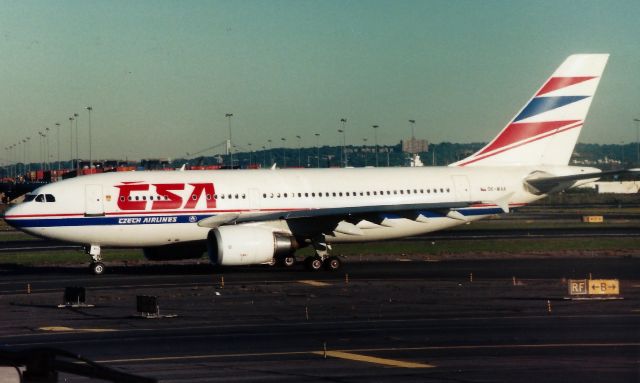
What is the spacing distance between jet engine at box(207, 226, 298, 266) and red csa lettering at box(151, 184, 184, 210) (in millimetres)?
→ 3122

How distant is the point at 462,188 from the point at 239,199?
1171 centimetres

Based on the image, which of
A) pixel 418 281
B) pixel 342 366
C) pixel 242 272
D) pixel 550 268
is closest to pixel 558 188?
pixel 550 268

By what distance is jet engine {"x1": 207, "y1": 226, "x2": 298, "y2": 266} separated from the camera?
38.6 meters

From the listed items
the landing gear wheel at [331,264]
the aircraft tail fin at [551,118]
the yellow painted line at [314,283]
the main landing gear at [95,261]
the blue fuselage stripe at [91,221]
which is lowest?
the yellow painted line at [314,283]

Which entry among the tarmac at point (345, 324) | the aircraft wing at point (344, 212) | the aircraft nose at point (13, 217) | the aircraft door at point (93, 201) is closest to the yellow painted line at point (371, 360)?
the tarmac at point (345, 324)

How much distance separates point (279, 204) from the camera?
143ft

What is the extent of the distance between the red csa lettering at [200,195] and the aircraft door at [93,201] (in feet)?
13.0

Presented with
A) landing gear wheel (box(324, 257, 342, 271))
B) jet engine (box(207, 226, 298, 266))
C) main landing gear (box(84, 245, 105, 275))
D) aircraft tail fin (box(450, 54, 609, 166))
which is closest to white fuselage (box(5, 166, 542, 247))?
main landing gear (box(84, 245, 105, 275))

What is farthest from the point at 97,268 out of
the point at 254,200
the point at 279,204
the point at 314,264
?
the point at 314,264

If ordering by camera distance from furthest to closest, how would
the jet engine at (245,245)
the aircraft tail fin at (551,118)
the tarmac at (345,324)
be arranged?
the aircraft tail fin at (551,118) → the jet engine at (245,245) → the tarmac at (345,324)

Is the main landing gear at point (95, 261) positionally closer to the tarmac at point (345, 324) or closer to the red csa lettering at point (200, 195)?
the tarmac at point (345, 324)

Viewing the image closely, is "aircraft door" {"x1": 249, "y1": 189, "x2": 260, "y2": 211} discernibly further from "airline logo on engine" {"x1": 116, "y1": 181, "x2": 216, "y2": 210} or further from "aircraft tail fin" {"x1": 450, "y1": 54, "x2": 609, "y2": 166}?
"aircraft tail fin" {"x1": 450, "y1": 54, "x2": 609, "y2": 166}

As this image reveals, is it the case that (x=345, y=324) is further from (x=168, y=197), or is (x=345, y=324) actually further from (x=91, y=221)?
(x=91, y=221)

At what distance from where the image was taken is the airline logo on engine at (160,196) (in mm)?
41688
